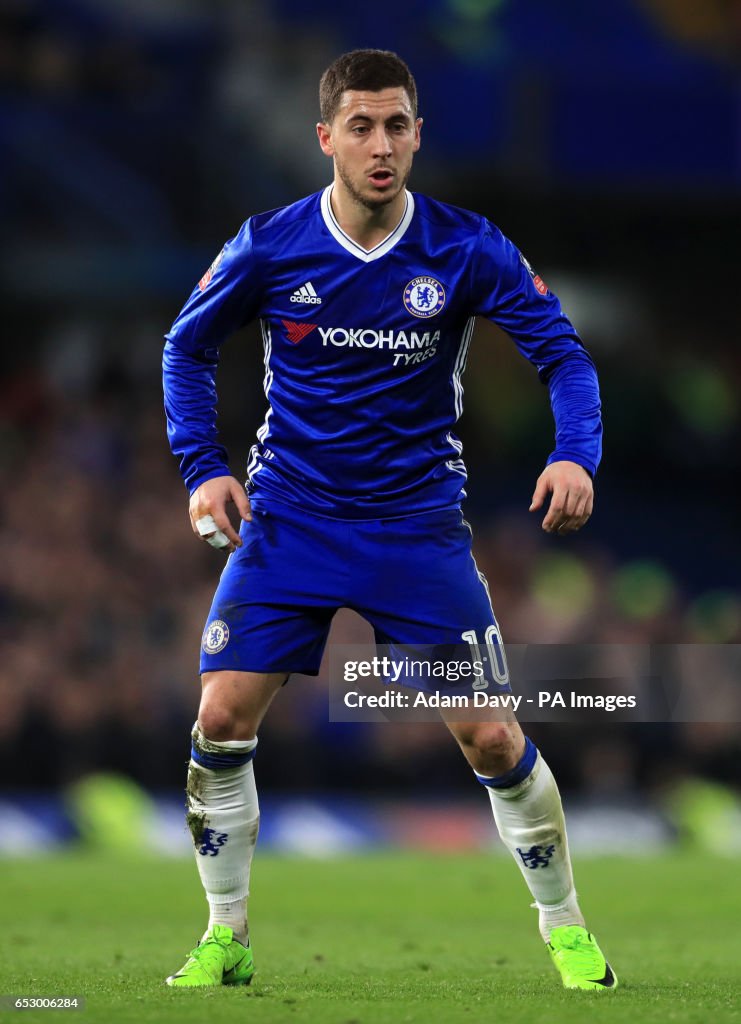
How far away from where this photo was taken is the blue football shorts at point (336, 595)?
5.73m

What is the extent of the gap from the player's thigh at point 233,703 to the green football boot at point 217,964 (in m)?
0.67

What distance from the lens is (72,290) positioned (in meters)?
18.1

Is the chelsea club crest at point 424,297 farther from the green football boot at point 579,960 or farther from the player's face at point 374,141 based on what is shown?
the green football boot at point 579,960

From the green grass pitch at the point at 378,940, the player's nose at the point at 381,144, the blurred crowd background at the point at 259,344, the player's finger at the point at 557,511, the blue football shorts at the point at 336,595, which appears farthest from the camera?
the blurred crowd background at the point at 259,344

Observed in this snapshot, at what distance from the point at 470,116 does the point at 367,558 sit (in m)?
13.7

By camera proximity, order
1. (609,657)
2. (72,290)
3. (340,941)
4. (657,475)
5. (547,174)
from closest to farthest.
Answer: (340,941), (609,657), (72,290), (547,174), (657,475)

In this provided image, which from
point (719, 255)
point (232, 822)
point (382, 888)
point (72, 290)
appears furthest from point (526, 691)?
point (719, 255)

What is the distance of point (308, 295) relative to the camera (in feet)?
19.1

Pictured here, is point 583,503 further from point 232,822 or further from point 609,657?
point 609,657

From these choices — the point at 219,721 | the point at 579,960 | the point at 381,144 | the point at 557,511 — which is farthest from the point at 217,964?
the point at 381,144

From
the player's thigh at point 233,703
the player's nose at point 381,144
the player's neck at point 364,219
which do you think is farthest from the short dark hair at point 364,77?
the player's thigh at point 233,703

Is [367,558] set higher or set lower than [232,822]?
higher

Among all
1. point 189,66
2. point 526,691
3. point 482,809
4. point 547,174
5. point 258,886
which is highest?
point 189,66

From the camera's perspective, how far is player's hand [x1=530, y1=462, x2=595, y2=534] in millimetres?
5375
